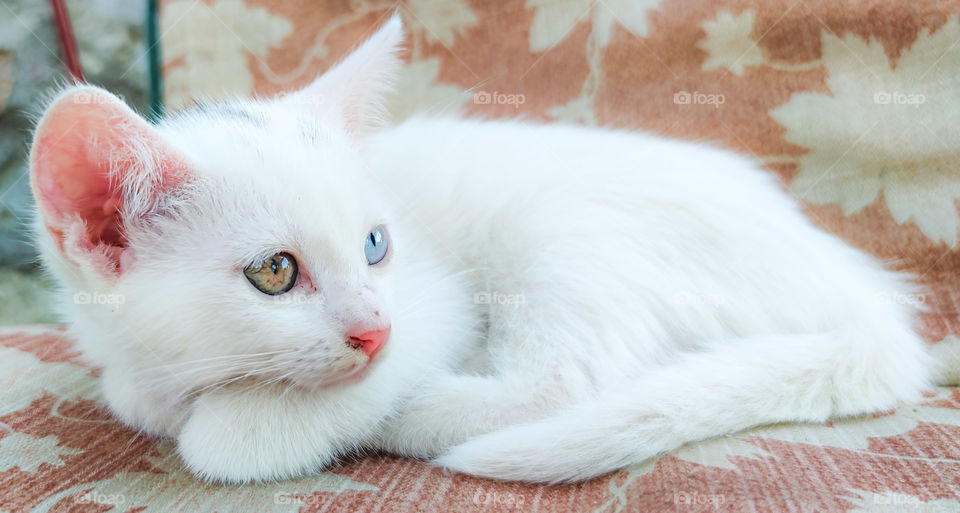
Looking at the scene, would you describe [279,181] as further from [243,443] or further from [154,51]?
[154,51]

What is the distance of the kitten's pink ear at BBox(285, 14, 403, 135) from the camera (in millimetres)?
1050

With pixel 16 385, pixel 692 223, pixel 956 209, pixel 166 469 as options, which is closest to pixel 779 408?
pixel 692 223

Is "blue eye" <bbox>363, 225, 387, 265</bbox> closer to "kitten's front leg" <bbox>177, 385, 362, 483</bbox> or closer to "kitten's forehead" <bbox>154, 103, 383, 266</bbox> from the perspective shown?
"kitten's forehead" <bbox>154, 103, 383, 266</bbox>

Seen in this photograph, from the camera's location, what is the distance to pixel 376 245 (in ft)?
3.11

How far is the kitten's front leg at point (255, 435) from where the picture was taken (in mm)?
857

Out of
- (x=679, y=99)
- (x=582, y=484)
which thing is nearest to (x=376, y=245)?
(x=582, y=484)

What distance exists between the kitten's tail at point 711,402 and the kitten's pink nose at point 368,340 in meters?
0.19

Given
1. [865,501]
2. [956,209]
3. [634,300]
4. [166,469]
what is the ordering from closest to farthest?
1. [865,501]
2. [166,469]
3. [634,300]
4. [956,209]

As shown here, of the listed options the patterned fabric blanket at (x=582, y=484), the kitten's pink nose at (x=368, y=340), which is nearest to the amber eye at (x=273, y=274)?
the kitten's pink nose at (x=368, y=340)

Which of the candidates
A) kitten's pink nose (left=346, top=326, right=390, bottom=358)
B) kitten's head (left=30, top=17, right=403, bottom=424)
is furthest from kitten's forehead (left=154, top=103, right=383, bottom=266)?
kitten's pink nose (left=346, top=326, right=390, bottom=358)

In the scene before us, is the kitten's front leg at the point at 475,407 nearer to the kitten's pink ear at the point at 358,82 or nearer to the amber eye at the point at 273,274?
the amber eye at the point at 273,274

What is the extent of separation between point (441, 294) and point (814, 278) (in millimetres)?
592

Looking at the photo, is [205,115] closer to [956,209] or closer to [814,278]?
[814,278]

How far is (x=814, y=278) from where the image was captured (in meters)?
1.08
